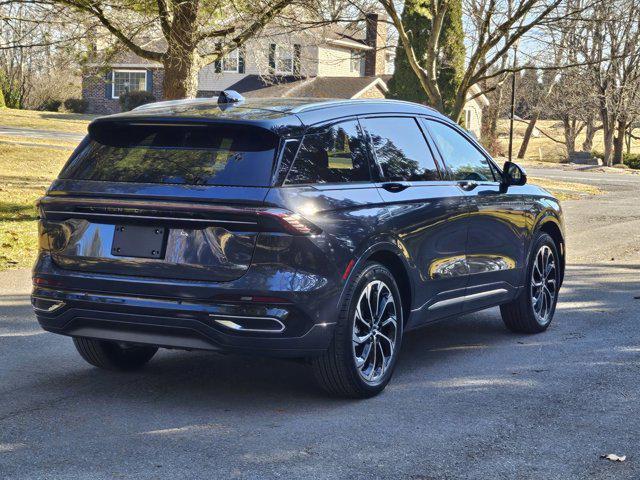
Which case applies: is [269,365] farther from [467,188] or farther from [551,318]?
[551,318]

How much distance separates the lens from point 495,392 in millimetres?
6336

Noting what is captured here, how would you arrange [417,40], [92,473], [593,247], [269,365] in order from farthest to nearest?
[417,40] < [593,247] < [269,365] < [92,473]

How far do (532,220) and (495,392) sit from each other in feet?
7.34

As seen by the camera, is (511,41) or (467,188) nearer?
(467,188)

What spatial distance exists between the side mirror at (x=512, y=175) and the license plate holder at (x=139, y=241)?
3.24 meters

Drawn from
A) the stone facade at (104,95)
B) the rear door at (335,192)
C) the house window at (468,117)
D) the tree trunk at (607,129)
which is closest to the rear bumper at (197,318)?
the rear door at (335,192)

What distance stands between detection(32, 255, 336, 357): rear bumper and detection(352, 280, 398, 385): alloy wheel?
36 cm

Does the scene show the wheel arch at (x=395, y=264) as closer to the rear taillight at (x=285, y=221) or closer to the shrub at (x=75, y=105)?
the rear taillight at (x=285, y=221)

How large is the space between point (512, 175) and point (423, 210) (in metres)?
1.60

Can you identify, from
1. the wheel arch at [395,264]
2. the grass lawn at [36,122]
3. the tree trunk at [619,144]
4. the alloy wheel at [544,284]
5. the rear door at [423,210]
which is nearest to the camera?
the wheel arch at [395,264]

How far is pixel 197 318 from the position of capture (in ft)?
17.9

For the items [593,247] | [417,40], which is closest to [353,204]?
[593,247]

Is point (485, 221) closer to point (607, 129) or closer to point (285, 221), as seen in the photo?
point (285, 221)

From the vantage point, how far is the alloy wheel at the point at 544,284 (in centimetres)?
838
